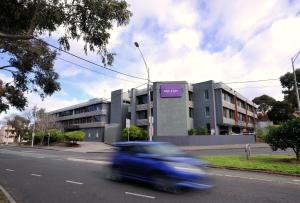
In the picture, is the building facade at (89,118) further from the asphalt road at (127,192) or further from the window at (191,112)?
the asphalt road at (127,192)

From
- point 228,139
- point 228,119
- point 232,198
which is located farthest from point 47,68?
point 228,119

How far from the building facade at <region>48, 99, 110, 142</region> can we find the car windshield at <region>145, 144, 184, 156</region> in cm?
5941

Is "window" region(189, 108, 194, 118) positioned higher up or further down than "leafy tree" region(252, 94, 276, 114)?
further down

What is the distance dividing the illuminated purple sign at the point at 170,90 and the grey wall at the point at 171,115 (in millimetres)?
511

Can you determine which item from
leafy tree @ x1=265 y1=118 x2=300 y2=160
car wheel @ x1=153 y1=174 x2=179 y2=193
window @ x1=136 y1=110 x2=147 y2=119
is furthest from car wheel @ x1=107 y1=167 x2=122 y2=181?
window @ x1=136 y1=110 x2=147 y2=119

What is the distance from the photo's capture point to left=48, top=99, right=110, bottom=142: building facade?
71375mm

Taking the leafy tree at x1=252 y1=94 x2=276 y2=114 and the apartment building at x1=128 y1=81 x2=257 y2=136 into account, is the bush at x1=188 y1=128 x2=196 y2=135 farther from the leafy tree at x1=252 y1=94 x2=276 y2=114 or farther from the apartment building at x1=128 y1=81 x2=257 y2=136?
the leafy tree at x1=252 y1=94 x2=276 y2=114

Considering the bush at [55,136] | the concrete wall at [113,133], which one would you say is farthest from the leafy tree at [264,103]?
the bush at [55,136]

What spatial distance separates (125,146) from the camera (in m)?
11.6

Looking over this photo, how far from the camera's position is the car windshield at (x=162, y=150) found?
10.3m

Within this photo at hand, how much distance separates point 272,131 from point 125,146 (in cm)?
1309

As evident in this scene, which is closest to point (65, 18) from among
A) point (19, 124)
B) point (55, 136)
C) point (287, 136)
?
point (287, 136)

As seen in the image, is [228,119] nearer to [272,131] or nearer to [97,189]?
[272,131]

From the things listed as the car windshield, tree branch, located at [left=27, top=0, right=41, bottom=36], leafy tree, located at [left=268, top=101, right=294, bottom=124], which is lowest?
the car windshield
